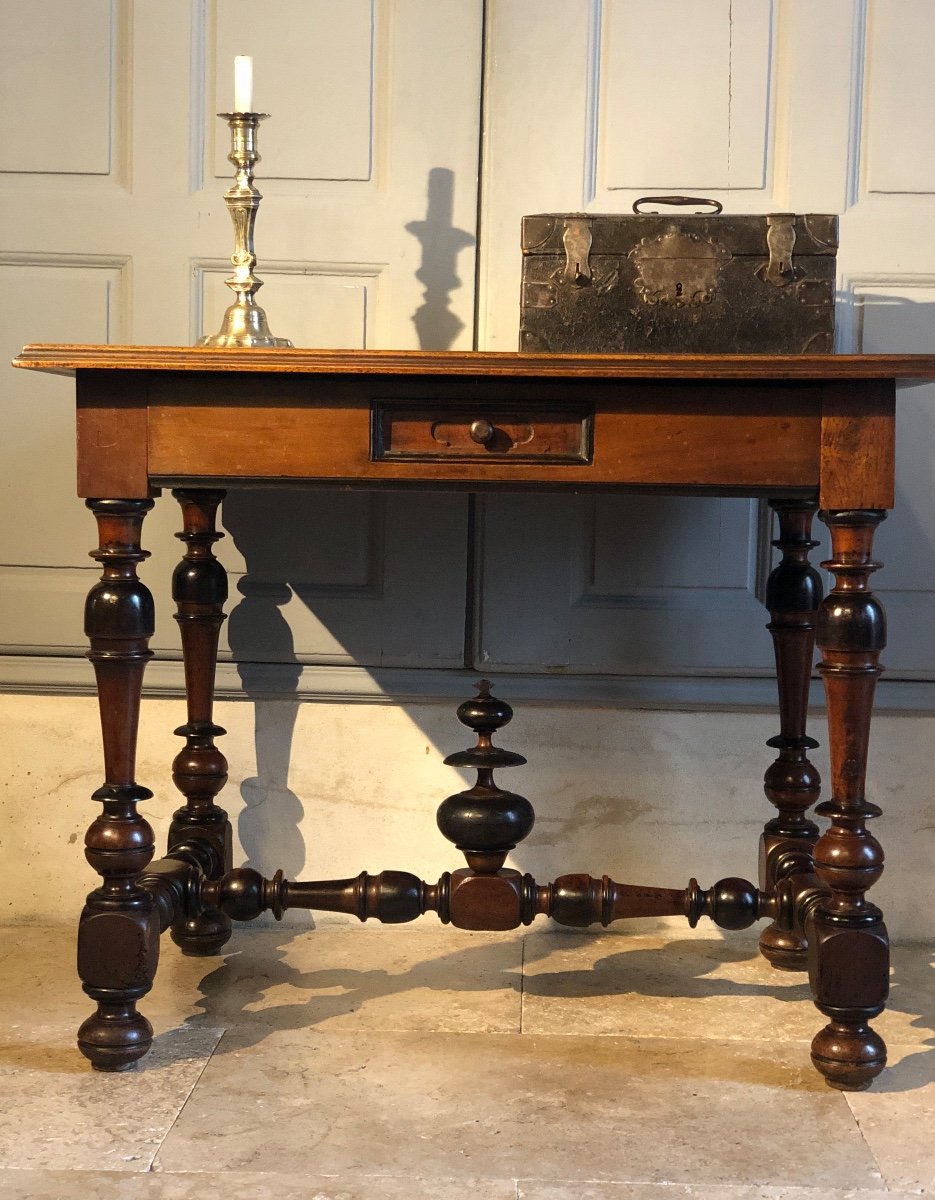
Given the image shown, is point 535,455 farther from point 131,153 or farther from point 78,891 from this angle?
point 78,891

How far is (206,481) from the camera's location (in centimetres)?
155

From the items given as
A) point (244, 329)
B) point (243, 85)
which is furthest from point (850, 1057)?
point (243, 85)

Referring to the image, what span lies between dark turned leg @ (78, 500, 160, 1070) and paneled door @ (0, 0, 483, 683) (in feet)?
2.07

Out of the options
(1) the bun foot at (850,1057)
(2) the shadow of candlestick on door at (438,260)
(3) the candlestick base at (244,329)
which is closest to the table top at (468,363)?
(3) the candlestick base at (244,329)

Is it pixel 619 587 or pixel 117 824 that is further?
pixel 619 587

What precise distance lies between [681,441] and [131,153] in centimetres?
120

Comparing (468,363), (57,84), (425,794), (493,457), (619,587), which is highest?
(57,84)

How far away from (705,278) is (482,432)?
1.33 feet

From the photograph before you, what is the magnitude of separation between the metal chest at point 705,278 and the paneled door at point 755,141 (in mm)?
468

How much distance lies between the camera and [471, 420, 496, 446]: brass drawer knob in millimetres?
1495

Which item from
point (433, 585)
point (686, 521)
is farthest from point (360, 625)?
point (686, 521)

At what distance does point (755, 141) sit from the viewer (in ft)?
6.91

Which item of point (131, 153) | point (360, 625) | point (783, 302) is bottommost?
point (360, 625)

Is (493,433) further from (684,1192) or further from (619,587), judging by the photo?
(684,1192)
